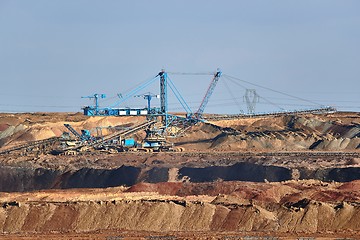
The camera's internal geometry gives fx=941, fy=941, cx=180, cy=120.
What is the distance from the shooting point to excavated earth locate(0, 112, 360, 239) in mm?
62500

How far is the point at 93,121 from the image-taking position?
184750 millimetres

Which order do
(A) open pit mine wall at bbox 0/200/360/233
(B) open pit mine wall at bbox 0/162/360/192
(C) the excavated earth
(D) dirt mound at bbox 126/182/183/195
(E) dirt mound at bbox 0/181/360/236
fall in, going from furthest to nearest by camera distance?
1. (B) open pit mine wall at bbox 0/162/360/192
2. (D) dirt mound at bbox 126/182/183/195
3. (C) the excavated earth
4. (A) open pit mine wall at bbox 0/200/360/233
5. (E) dirt mound at bbox 0/181/360/236

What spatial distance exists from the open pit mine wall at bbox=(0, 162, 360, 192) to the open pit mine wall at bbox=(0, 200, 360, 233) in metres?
34.1

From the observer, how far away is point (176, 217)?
64.4 metres

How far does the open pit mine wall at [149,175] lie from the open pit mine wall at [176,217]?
34.1m

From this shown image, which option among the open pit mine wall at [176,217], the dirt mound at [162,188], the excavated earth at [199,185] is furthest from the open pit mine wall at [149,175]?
the open pit mine wall at [176,217]

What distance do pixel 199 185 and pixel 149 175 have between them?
20.8 metres

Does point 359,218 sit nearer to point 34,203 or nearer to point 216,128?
point 34,203

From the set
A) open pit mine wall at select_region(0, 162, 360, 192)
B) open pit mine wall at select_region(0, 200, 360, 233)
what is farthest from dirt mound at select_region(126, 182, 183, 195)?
open pit mine wall at select_region(0, 200, 360, 233)

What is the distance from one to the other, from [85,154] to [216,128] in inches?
1238

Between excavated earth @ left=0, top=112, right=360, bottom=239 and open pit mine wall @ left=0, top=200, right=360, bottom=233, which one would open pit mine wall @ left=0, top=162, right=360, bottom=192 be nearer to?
excavated earth @ left=0, top=112, right=360, bottom=239

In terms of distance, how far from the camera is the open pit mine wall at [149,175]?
100600 mm

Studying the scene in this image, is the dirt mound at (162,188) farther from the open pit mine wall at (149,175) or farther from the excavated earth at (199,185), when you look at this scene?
the open pit mine wall at (149,175)

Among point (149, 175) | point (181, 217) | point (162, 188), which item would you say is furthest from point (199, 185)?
point (181, 217)
